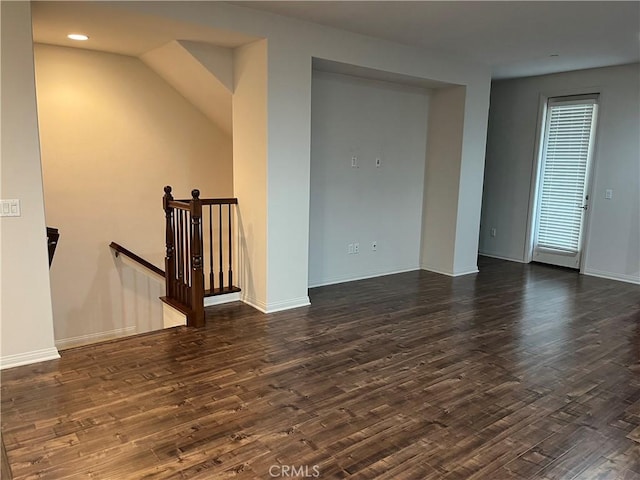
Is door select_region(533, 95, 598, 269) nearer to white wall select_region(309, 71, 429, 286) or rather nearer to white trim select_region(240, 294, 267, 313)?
white wall select_region(309, 71, 429, 286)

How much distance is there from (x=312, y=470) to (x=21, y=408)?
164 centimetres

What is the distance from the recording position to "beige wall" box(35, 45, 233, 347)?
4609mm

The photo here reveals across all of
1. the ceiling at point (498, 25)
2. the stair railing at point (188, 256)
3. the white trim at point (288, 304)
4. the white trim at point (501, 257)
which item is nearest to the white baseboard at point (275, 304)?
the white trim at point (288, 304)

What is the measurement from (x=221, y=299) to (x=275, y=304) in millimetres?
546

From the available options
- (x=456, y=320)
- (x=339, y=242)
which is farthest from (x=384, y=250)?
(x=456, y=320)

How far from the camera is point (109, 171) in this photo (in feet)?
16.1

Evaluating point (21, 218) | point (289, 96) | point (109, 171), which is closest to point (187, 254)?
point (21, 218)

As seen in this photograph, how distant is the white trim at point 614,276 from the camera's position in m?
5.70

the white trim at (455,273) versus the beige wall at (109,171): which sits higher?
the beige wall at (109,171)

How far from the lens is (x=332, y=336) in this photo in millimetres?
3773

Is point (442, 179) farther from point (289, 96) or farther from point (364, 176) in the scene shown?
point (289, 96)

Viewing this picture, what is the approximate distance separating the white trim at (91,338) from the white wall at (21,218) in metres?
1.92

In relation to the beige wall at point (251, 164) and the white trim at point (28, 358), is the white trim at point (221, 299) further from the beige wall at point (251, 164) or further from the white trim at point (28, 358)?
the white trim at point (28, 358)

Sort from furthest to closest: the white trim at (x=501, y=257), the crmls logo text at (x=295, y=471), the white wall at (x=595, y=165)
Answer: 1. the white trim at (x=501, y=257)
2. the white wall at (x=595, y=165)
3. the crmls logo text at (x=295, y=471)
